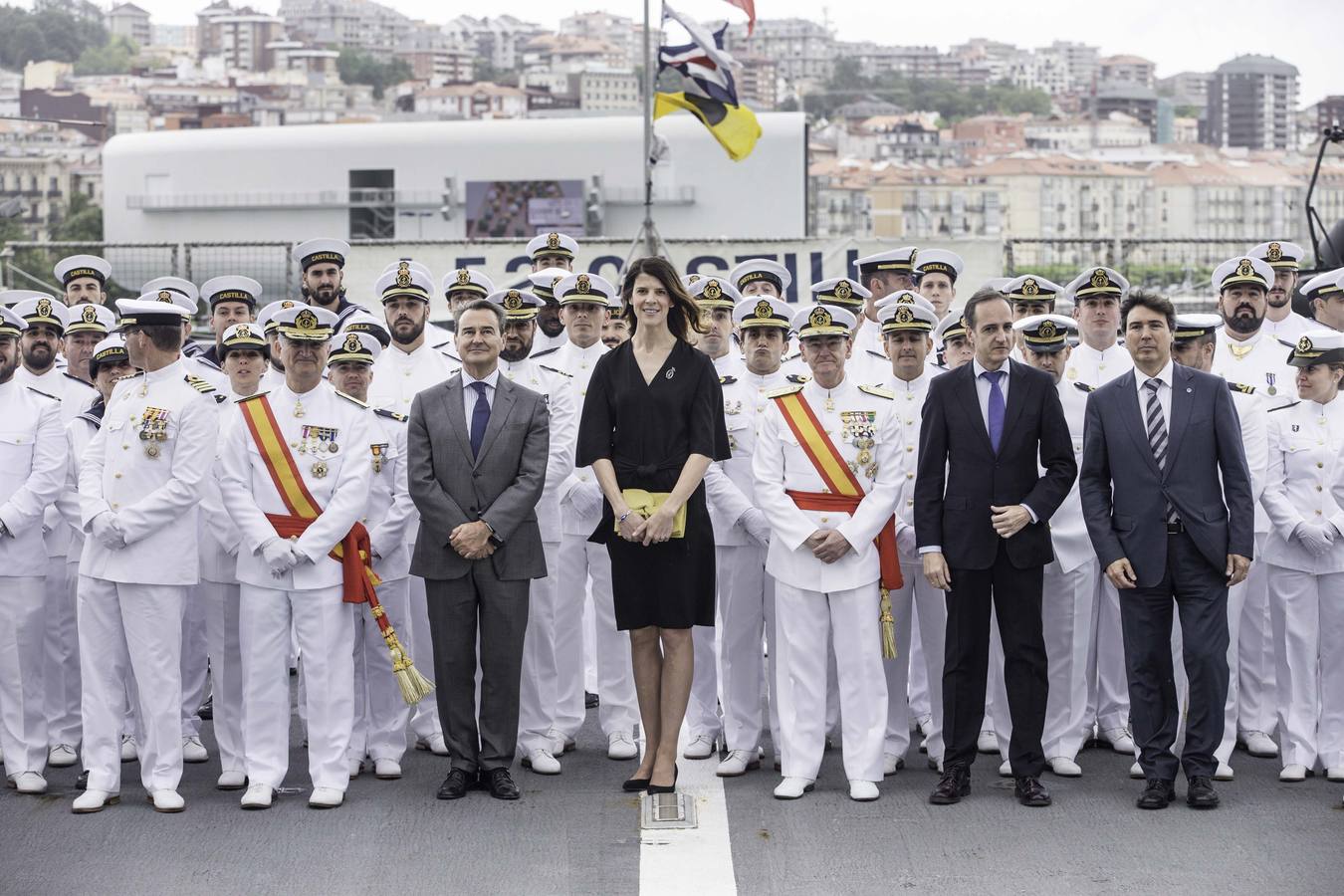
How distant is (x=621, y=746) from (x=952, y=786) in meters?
1.58

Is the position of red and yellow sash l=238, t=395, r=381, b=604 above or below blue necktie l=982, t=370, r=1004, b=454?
below

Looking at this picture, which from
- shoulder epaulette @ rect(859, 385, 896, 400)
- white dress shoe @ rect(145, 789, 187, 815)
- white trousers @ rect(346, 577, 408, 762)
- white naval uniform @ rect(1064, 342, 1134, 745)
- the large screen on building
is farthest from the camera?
the large screen on building

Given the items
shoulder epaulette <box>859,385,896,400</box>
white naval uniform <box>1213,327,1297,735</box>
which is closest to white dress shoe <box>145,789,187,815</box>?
shoulder epaulette <box>859,385,896,400</box>

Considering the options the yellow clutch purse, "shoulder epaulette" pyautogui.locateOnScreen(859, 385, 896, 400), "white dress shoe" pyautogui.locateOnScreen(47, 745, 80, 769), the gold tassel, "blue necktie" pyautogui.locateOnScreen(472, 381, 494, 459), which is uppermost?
"shoulder epaulette" pyautogui.locateOnScreen(859, 385, 896, 400)

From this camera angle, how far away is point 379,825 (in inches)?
287

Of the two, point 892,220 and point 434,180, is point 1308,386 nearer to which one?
point 434,180

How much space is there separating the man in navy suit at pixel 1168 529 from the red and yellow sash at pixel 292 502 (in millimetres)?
2942

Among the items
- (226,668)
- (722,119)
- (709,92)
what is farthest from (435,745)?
(709,92)

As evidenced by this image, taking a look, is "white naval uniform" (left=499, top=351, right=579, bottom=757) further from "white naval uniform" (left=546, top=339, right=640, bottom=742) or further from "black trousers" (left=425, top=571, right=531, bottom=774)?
"black trousers" (left=425, top=571, right=531, bottom=774)

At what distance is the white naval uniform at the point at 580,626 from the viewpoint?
8.66m

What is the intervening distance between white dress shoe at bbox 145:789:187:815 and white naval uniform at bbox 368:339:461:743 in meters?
1.18

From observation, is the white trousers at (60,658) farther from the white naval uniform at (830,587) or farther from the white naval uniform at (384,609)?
the white naval uniform at (830,587)

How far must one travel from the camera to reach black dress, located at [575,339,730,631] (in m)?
7.57

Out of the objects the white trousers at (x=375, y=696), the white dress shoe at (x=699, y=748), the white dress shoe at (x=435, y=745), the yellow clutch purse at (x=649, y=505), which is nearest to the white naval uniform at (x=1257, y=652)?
the white dress shoe at (x=699, y=748)
